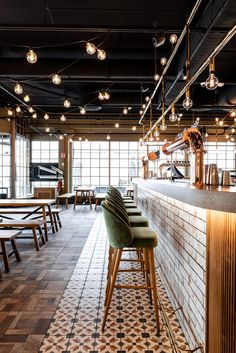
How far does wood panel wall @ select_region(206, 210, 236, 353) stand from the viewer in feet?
5.17

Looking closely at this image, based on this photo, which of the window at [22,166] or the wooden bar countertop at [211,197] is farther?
the window at [22,166]

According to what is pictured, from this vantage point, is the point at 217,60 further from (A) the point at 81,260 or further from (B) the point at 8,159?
(B) the point at 8,159

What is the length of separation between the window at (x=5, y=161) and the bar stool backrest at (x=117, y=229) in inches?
349

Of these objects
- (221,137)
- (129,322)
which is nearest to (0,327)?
(129,322)

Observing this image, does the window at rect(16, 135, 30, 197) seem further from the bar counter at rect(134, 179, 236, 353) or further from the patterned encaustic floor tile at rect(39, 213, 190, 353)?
the bar counter at rect(134, 179, 236, 353)

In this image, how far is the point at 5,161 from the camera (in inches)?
410

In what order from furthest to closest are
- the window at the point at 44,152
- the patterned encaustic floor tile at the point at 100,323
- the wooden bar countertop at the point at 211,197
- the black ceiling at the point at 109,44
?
the window at the point at 44,152 → the black ceiling at the point at 109,44 → the patterned encaustic floor tile at the point at 100,323 → the wooden bar countertop at the point at 211,197

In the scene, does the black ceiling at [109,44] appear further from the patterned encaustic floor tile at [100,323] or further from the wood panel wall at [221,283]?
the patterned encaustic floor tile at [100,323]

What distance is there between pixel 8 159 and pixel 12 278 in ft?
25.0

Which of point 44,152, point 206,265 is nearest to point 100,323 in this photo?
point 206,265

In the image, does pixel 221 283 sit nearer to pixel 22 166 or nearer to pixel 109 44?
pixel 109 44

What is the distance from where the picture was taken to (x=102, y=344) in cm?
218

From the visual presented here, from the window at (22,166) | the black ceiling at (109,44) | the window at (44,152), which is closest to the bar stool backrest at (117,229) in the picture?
the black ceiling at (109,44)

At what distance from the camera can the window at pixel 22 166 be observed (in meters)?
10.9
